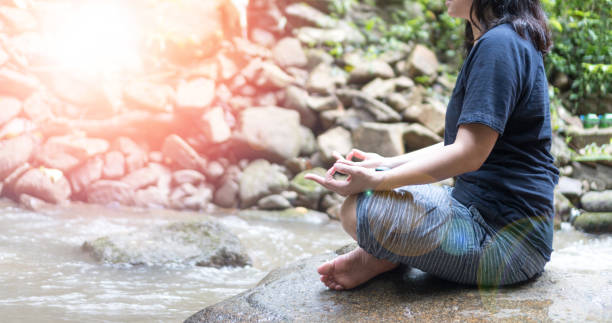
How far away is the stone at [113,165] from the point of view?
503cm

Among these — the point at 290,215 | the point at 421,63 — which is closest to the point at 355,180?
the point at 290,215

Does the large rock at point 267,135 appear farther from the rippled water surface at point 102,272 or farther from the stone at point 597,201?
the stone at point 597,201

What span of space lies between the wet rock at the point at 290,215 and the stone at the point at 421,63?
9.09 feet

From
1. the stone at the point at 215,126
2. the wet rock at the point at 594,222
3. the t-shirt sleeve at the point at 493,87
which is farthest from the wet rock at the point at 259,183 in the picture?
the t-shirt sleeve at the point at 493,87

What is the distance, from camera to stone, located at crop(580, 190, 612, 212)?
15.9 ft

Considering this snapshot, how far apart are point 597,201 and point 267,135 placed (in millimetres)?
3584

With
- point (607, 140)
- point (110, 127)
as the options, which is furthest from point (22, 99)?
point (607, 140)

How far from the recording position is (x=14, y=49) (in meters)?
5.09

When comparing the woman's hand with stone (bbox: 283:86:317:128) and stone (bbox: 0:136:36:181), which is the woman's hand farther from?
stone (bbox: 283:86:317:128)

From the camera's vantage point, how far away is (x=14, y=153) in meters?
4.73

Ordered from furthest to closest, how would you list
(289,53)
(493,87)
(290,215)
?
(289,53)
(290,215)
(493,87)

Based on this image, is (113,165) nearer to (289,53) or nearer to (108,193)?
(108,193)

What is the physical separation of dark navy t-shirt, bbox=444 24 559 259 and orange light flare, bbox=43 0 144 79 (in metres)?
4.81

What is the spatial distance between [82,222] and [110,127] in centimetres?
143
